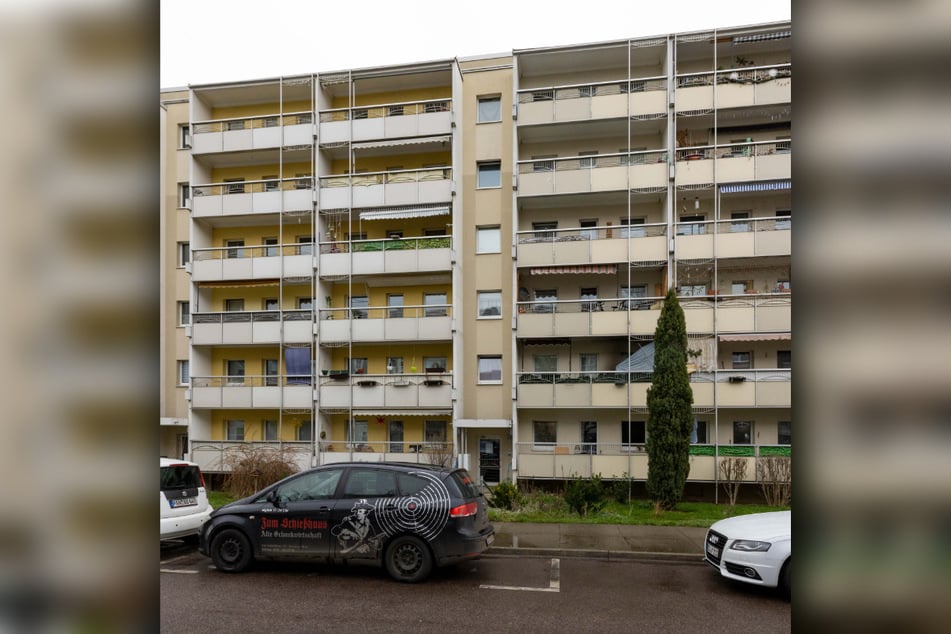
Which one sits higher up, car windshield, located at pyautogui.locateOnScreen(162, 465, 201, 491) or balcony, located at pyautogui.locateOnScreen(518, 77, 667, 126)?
balcony, located at pyautogui.locateOnScreen(518, 77, 667, 126)

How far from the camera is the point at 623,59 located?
69.6 ft

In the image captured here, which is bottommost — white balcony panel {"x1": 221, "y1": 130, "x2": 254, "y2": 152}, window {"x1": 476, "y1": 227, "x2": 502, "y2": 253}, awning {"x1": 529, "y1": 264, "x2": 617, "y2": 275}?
awning {"x1": 529, "y1": 264, "x2": 617, "y2": 275}

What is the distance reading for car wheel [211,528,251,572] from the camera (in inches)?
336

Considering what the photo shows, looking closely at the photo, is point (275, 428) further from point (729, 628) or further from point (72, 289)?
point (72, 289)

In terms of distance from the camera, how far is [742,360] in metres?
19.8

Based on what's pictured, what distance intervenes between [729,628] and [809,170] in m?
7.25

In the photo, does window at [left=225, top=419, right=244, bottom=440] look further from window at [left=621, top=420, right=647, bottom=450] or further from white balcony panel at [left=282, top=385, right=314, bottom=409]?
window at [left=621, top=420, right=647, bottom=450]

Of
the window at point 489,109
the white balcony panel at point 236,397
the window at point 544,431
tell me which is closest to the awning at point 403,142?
the window at point 489,109

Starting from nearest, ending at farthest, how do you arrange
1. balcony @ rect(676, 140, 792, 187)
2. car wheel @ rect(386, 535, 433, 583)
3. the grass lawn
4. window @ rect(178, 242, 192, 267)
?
car wheel @ rect(386, 535, 433, 583)
the grass lawn
balcony @ rect(676, 140, 792, 187)
window @ rect(178, 242, 192, 267)

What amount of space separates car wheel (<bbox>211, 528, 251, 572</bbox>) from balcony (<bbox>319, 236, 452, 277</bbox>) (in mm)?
13007

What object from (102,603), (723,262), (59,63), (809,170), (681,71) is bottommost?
(102,603)

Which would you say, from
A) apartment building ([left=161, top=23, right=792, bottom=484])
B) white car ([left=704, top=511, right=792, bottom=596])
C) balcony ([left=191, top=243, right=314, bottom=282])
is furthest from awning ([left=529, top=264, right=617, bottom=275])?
white car ([left=704, top=511, right=792, bottom=596])

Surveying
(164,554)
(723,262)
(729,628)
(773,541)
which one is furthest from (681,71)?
(164,554)

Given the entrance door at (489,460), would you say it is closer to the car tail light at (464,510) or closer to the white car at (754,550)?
the car tail light at (464,510)
